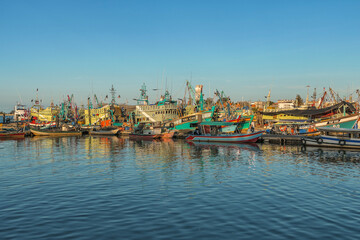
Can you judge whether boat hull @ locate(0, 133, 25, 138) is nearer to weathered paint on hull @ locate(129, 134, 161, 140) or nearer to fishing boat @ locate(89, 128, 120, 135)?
fishing boat @ locate(89, 128, 120, 135)

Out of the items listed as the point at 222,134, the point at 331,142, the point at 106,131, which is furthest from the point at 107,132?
the point at 331,142

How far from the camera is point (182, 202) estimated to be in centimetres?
1928

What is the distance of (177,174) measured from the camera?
29.3 meters

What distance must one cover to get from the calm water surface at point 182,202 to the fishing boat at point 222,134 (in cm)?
2863

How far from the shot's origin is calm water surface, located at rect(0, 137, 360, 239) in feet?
47.3

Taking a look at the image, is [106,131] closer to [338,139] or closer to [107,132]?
→ [107,132]

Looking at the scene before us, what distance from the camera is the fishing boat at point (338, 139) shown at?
49031mm

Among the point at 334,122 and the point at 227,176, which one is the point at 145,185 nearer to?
the point at 227,176

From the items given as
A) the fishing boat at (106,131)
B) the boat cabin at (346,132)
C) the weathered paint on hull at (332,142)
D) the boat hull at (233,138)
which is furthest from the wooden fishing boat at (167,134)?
the boat cabin at (346,132)

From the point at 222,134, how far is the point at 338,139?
24844 mm

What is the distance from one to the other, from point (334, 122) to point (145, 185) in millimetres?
53023

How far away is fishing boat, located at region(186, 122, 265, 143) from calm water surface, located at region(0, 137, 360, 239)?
93.9 ft

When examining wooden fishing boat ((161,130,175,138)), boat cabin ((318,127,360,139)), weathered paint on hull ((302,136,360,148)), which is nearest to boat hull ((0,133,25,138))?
wooden fishing boat ((161,130,175,138))

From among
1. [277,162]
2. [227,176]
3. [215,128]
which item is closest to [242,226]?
[227,176]
